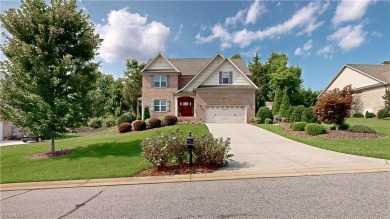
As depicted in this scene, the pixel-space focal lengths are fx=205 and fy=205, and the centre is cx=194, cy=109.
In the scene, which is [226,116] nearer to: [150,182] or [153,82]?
[153,82]

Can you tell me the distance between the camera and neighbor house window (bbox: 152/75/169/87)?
26.1m

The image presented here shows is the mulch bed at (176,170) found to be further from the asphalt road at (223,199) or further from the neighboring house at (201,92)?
the neighboring house at (201,92)

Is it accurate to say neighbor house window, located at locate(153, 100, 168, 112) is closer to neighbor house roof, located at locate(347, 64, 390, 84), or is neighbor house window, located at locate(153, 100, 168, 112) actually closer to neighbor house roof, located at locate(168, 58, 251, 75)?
neighbor house roof, located at locate(168, 58, 251, 75)

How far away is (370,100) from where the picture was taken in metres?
29.2

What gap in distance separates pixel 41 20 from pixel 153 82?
15.9 metres

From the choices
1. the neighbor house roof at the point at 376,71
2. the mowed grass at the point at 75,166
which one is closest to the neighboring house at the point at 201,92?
the mowed grass at the point at 75,166

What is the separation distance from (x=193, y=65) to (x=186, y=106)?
6623 mm

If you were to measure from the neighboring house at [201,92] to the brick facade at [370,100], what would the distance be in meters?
18.5

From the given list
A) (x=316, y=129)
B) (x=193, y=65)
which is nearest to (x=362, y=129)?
(x=316, y=129)

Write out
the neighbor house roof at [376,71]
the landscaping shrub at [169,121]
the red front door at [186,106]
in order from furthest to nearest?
the neighbor house roof at [376,71], the red front door at [186,106], the landscaping shrub at [169,121]

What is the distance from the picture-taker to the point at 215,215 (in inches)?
162

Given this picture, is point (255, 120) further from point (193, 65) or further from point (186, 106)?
point (193, 65)

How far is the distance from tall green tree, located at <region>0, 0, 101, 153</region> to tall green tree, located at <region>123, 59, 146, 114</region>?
25455 mm

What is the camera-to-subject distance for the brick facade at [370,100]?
27609mm
